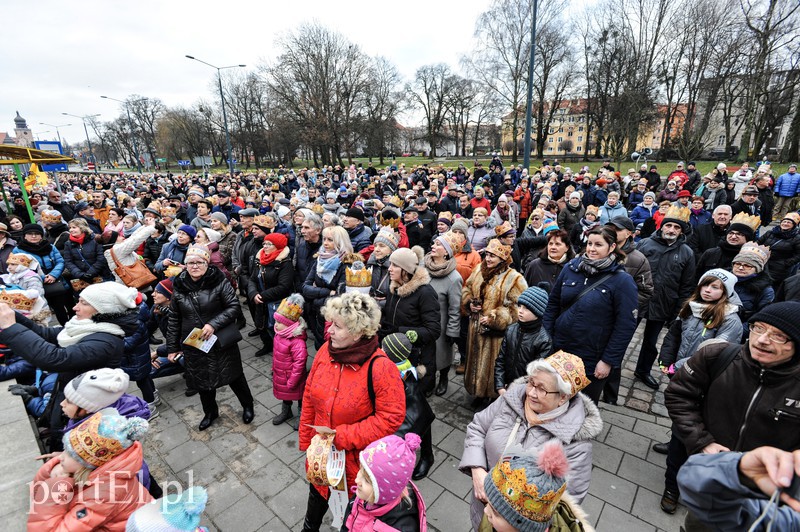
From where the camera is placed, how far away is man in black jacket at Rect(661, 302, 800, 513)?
194 cm

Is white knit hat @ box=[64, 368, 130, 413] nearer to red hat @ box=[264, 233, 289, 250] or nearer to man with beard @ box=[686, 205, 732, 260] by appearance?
red hat @ box=[264, 233, 289, 250]

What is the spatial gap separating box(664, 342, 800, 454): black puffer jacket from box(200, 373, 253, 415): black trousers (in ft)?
13.2

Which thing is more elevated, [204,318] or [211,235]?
[211,235]

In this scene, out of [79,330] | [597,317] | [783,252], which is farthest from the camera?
[783,252]

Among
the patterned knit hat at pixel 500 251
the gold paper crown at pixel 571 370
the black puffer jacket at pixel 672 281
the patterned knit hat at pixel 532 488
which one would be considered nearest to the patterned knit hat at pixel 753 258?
the black puffer jacket at pixel 672 281

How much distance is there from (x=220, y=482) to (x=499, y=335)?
10.1 feet

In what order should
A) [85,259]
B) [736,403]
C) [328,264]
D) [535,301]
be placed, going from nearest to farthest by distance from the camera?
[736,403] < [535,301] < [328,264] < [85,259]

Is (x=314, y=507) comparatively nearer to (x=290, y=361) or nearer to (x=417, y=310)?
(x=290, y=361)

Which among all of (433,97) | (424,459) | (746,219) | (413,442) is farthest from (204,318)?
(433,97)

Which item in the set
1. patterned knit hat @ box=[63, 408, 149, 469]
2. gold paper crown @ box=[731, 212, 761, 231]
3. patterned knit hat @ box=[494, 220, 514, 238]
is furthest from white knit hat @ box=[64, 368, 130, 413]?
gold paper crown @ box=[731, 212, 761, 231]

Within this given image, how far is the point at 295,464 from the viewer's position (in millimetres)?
3541

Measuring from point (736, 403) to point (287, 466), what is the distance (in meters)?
3.58

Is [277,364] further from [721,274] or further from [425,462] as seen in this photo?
[721,274]

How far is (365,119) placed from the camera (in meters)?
42.9
